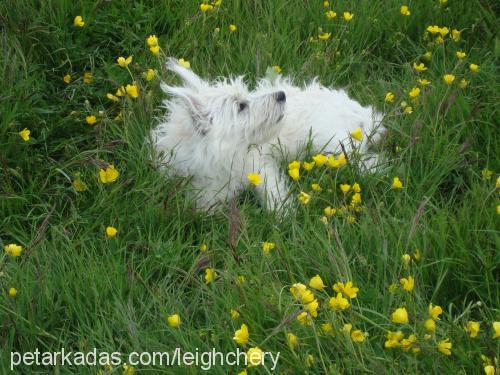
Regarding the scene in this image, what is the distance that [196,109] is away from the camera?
421 centimetres

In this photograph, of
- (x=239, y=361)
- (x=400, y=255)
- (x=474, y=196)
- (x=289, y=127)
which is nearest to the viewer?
(x=239, y=361)

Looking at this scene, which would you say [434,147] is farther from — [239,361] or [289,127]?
[239,361]

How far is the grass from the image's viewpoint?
2.69 meters

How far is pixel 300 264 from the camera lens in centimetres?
310

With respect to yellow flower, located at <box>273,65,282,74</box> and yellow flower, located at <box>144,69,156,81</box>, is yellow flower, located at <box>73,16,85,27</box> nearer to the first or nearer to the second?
yellow flower, located at <box>144,69,156,81</box>

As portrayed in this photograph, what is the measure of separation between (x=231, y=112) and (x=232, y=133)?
0.41 ft

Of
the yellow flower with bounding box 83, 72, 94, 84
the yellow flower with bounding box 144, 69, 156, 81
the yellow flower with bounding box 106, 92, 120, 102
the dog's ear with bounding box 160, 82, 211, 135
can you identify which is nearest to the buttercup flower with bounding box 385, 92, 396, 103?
the dog's ear with bounding box 160, 82, 211, 135

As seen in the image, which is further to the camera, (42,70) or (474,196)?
(42,70)

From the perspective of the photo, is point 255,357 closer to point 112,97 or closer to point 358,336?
point 358,336

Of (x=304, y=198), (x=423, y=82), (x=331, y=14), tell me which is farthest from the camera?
(x=331, y=14)

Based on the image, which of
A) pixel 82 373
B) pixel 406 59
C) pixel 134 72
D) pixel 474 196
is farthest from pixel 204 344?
pixel 406 59

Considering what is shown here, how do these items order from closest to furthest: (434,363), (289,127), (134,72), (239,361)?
(434,363), (239,361), (289,127), (134,72)

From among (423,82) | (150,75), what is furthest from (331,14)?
(150,75)

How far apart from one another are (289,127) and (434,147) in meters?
0.99
